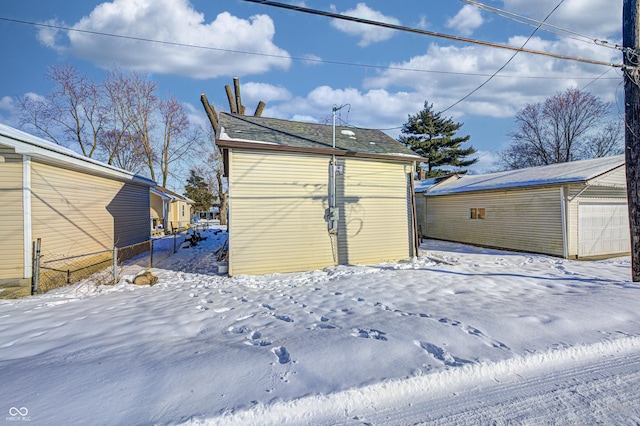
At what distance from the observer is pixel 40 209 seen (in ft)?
22.8

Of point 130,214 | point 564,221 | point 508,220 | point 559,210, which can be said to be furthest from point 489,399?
point 130,214

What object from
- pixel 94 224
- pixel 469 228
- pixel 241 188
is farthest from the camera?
pixel 469 228

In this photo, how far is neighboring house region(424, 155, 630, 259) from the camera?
35.6 ft

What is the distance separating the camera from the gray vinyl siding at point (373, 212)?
940cm

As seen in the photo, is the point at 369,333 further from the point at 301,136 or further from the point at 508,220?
the point at 508,220

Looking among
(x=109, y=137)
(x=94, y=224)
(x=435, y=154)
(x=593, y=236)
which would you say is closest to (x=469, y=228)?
(x=593, y=236)

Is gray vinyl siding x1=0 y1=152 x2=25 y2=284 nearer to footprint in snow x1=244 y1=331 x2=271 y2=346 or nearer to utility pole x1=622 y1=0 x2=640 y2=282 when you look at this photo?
footprint in snow x1=244 y1=331 x2=271 y2=346

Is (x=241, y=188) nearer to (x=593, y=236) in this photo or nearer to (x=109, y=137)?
(x=593, y=236)

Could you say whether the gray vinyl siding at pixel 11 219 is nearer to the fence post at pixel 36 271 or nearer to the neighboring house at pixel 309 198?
the fence post at pixel 36 271

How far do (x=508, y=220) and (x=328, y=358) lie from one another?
1299 cm

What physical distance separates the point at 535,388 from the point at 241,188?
7257 millimetres

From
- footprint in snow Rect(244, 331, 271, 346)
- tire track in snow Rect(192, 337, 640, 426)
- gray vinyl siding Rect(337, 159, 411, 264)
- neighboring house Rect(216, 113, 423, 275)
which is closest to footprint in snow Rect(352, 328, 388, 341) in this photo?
tire track in snow Rect(192, 337, 640, 426)

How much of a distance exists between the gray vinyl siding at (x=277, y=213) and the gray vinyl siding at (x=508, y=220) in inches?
348

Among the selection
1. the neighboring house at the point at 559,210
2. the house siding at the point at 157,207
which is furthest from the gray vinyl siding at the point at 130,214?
the neighboring house at the point at 559,210
